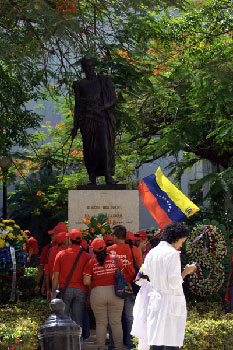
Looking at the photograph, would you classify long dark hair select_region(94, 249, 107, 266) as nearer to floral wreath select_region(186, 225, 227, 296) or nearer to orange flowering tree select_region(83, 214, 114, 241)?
orange flowering tree select_region(83, 214, 114, 241)

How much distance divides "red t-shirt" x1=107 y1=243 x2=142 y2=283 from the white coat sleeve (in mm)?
2319

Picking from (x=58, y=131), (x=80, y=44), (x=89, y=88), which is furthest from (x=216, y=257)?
(x=58, y=131)

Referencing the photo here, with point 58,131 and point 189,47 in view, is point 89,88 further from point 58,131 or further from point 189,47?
point 58,131

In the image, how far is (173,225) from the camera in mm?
6762

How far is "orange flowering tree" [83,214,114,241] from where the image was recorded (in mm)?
11109

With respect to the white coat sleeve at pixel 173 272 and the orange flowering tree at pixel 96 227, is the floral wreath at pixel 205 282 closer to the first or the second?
the orange flowering tree at pixel 96 227

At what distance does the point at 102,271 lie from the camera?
8.55m

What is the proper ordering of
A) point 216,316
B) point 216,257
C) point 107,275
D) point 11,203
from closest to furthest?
point 107,275 < point 216,316 < point 216,257 < point 11,203

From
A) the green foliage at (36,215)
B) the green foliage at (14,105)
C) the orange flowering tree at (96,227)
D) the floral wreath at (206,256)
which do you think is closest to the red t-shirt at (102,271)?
the orange flowering tree at (96,227)

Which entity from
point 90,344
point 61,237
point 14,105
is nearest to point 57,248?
point 61,237

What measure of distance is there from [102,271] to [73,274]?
1.32ft

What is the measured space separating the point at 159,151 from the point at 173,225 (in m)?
11.5

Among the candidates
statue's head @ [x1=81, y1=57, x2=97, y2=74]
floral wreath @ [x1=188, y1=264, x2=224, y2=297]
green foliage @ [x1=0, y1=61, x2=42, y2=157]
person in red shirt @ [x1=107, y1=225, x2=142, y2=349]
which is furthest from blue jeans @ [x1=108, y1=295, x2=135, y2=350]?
green foliage @ [x1=0, y1=61, x2=42, y2=157]

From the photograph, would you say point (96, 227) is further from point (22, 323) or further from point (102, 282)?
point (22, 323)
